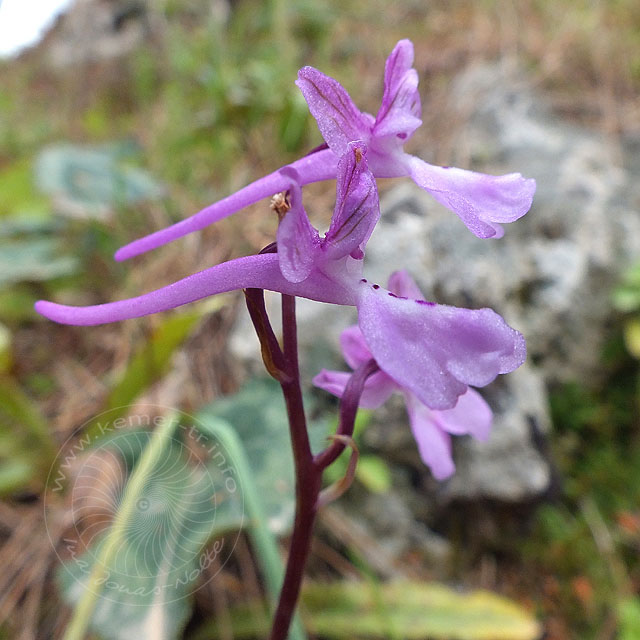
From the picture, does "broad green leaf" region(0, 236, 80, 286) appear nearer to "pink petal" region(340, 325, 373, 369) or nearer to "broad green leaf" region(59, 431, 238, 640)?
"broad green leaf" region(59, 431, 238, 640)

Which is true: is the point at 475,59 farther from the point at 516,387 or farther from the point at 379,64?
the point at 516,387

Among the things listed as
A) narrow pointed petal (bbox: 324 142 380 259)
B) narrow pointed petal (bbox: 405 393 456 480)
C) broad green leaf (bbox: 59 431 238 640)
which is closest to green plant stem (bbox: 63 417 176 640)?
broad green leaf (bbox: 59 431 238 640)

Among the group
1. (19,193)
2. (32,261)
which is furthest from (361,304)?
(19,193)

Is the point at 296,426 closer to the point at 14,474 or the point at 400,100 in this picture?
the point at 400,100

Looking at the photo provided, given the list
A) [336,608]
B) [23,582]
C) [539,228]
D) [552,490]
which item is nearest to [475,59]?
[539,228]

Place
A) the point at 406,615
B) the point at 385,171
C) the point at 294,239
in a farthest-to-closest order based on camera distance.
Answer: the point at 406,615 → the point at 385,171 → the point at 294,239
